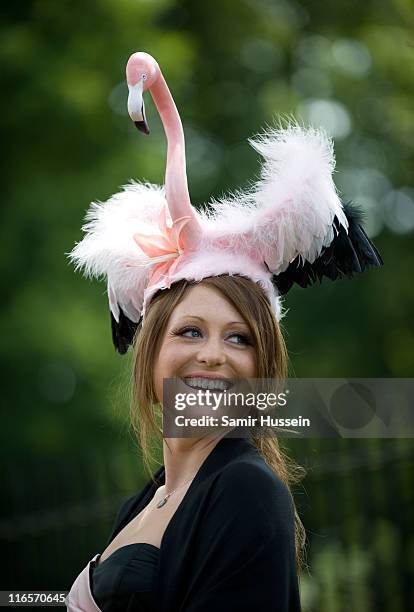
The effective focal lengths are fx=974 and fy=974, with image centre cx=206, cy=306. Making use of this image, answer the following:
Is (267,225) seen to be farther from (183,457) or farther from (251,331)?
(183,457)

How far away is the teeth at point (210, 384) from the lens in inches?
90.0

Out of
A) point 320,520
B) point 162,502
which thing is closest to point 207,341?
point 162,502

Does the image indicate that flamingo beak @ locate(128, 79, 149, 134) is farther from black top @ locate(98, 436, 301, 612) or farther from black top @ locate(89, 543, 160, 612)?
black top @ locate(89, 543, 160, 612)

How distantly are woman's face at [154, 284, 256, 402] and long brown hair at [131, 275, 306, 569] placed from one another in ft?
0.07

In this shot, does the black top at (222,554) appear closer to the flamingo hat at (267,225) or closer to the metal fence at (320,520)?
the flamingo hat at (267,225)

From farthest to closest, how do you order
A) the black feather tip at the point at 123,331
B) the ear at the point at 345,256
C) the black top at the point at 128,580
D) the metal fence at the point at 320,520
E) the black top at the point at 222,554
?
the metal fence at the point at 320,520 < the black feather tip at the point at 123,331 < the ear at the point at 345,256 < the black top at the point at 128,580 < the black top at the point at 222,554

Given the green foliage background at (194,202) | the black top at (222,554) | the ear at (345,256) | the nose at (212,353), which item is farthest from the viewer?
the green foliage background at (194,202)

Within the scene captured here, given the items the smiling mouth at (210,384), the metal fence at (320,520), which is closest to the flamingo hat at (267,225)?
the smiling mouth at (210,384)

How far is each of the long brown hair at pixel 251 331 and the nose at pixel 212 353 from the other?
0.09 meters

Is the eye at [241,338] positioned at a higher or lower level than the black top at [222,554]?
higher

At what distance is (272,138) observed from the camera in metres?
2.45

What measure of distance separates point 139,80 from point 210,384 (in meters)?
0.79

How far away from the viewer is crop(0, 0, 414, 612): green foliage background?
5.11m

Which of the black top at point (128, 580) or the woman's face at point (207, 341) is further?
the woman's face at point (207, 341)
